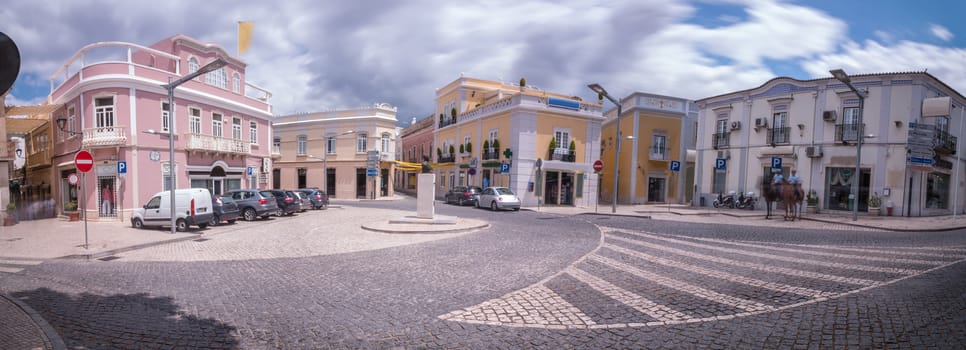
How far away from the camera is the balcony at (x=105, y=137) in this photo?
18594 millimetres

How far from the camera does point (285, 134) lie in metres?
40.3

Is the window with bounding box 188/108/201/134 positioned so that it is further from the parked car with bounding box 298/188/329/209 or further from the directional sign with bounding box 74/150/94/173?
the directional sign with bounding box 74/150/94/173

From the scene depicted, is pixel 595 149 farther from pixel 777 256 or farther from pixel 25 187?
pixel 25 187

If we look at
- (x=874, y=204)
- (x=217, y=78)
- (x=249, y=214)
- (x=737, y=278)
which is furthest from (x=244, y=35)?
(x=874, y=204)

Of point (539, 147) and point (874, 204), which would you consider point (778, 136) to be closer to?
point (874, 204)

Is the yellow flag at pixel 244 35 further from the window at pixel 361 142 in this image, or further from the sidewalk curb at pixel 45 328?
the sidewalk curb at pixel 45 328

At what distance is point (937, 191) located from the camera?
2270 cm

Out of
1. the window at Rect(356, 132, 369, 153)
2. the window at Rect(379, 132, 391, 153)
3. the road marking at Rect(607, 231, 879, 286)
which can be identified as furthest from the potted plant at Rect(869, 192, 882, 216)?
the window at Rect(356, 132, 369, 153)

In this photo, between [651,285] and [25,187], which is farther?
[25,187]

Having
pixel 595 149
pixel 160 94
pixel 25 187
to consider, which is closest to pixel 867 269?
pixel 595 149

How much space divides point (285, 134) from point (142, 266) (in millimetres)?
34957

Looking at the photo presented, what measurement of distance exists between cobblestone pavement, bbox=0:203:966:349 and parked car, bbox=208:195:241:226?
6647 mm

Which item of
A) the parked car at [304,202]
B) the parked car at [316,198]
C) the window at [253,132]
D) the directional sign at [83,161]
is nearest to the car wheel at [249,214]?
the parked car at [304,202]

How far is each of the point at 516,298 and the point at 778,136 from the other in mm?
25501
